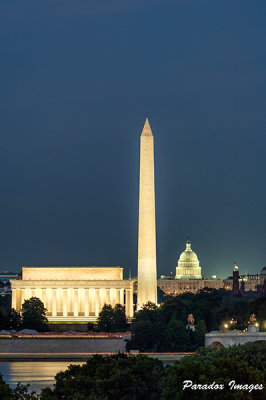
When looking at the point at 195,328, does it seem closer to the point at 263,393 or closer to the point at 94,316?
the point at 94,316

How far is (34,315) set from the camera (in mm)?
179125

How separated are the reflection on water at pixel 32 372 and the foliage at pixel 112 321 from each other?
79.0ft

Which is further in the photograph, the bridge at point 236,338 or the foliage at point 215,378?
the bridge at point 236,338

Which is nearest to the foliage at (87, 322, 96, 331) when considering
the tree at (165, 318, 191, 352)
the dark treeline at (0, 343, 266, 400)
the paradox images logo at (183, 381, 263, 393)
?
the tree at (165, 318, 191, 352)

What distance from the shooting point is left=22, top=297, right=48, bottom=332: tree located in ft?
581

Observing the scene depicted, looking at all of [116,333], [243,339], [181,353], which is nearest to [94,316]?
[116,333]

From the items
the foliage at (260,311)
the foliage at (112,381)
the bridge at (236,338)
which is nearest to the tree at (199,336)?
the foliage at (260,311)

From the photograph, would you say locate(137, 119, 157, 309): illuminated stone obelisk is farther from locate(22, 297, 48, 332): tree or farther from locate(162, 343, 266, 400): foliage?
locate(162, 343, 266, 400): foliage

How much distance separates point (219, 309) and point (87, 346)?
31529 millimetres

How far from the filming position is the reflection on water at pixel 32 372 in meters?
116

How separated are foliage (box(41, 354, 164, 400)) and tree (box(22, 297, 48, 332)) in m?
81.5

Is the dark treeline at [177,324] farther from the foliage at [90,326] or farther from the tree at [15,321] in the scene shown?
the tree at [15,321]

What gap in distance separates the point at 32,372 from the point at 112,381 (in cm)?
4437

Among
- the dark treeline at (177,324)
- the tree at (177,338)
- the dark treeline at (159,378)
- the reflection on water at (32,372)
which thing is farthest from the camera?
the dark treeline at (177,324)
